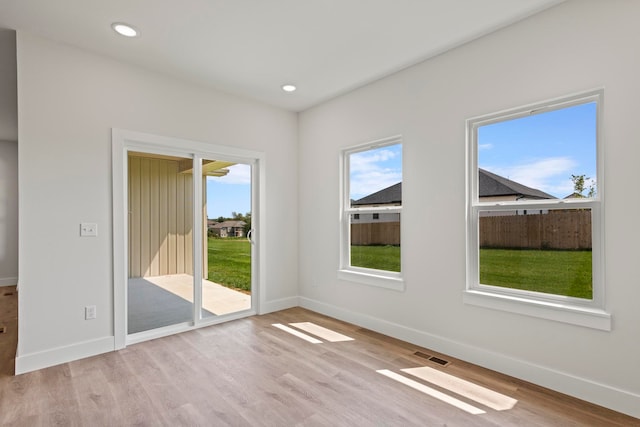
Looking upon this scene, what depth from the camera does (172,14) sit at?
252 cm

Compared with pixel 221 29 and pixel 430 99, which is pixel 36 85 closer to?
pixel 221 29

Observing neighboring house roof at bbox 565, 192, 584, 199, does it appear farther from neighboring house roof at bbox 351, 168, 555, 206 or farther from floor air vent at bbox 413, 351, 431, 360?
floor air vent at bbox 413, 351, 431, 360

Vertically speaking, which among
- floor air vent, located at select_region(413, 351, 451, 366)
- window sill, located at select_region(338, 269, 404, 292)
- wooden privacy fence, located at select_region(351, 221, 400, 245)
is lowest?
floor air vent, located at select_region(413, 351, 451, 366)

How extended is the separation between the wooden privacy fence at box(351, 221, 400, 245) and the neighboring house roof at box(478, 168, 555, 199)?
98cm

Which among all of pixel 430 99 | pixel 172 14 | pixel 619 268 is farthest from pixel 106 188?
pixel 619 268

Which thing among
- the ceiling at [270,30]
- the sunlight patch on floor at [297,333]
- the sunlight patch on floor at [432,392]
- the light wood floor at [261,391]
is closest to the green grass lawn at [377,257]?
the light wood floor at [261,391]

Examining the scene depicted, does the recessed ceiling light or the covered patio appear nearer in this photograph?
the recessed ceiling light

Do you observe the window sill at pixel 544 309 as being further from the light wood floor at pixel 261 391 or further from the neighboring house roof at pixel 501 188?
the neighboring house roof at pixel 501 188

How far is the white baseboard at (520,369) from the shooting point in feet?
7.16

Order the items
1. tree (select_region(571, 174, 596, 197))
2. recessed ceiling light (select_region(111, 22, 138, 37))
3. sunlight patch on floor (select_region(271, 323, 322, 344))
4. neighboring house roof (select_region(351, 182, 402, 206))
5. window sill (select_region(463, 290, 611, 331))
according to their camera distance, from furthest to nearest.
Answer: neighboring house roof (select_region(351, 182, 402, 206)) < sunlight patch on floor (select_region(271, 323, 322, 344)) < recessed ceiling light (select_region(111, 22, 138, 37)) < tree (select_region(571, 174, 596, 197)) < window sill (select_region(463, 290, 611, 331))

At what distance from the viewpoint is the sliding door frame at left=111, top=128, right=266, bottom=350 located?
323 centimetres

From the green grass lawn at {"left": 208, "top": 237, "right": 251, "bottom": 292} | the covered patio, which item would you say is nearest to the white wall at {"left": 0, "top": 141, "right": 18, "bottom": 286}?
the covered patio

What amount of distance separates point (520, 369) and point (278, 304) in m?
2.91

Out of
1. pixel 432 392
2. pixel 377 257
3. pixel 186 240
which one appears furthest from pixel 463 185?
pixel 186 240
